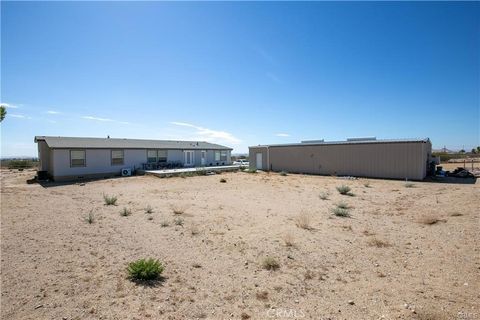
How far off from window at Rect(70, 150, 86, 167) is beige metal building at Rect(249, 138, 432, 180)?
1831 centimetres

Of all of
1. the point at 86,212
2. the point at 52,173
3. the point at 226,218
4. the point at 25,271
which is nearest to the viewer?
the point at 25,271

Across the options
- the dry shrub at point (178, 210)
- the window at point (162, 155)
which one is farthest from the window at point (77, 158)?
the dry shrub at point (178, 210)

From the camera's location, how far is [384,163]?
21.6m

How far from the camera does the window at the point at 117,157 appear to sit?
2423cm

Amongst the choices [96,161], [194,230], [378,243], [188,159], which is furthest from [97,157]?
[378,243]

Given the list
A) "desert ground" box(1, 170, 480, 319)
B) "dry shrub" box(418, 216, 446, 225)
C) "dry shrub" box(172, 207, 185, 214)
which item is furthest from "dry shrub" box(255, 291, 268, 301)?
"dry shrub" box(418, 216, 446, 225)

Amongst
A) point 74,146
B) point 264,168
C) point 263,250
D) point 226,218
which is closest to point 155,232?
point 226,218

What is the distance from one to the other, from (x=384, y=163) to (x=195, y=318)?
2192 centimetres

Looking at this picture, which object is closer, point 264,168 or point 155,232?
point 155,232

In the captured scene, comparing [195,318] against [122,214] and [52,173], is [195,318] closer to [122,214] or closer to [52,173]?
[122,214]

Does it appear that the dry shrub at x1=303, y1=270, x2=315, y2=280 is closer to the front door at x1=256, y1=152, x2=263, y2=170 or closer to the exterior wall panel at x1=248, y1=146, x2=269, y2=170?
the exterior wall panel at x1=248, y1=146, x2=269, y2=170

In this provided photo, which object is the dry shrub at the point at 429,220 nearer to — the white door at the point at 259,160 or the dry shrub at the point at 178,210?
the dry shrub at the point at 178,210

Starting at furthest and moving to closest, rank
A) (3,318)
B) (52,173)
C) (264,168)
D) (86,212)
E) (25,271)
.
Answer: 1. (264,168)
2. (52,173)
3. (86,212)
4. (25,271)
5. (3,318)

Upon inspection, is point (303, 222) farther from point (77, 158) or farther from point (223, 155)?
point (223, 155)
